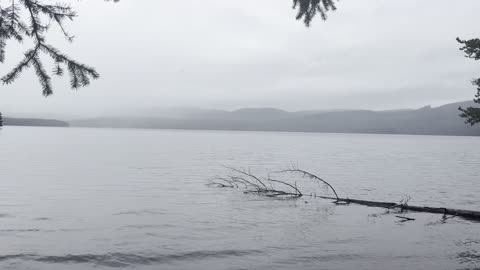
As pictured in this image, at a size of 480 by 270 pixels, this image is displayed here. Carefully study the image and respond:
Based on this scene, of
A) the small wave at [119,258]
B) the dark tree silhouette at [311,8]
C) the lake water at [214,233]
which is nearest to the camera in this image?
the dark tree silhouette at [311,8]

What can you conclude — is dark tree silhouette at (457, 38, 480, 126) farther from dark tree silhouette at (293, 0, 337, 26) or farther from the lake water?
dark tree silhouette at (293, 0, 337, 26)

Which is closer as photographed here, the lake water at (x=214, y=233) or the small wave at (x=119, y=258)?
the small wave at (x=119, y=258)

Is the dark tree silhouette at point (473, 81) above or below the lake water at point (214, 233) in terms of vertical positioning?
above

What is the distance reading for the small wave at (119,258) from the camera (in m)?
12.1

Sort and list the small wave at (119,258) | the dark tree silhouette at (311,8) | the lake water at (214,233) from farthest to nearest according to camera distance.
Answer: the lake water at (214,233) < the small wave at (119,258) < the dark tree silhouette at (311,8)

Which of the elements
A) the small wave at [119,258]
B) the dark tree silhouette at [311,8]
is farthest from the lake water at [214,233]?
the dark tree silhouette at [311,8]

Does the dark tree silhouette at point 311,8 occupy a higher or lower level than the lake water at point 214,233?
higher

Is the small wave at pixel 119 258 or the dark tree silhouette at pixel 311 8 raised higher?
the dark tree silhouette at pixel 311 8

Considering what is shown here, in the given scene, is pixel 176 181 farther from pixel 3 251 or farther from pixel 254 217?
pixel 3 251

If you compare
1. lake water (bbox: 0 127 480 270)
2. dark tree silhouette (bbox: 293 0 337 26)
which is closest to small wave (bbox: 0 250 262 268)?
lake water (bbox: 0 127 480 270)

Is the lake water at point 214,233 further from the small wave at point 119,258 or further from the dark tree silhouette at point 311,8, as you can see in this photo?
the dark tree silhouette at point 311,8

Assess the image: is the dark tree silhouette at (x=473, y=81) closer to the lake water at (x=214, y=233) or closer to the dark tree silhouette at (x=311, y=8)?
the lake water at (x=214, y=233)

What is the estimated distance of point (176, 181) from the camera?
120ft

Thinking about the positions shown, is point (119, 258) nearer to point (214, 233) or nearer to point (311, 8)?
point (214, 233)
